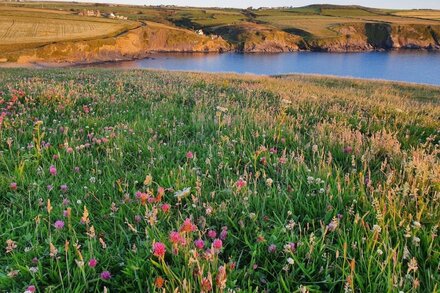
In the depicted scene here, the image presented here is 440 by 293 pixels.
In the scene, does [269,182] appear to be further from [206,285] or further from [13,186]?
[13,186]

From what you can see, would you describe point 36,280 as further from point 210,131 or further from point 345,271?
point 210,131

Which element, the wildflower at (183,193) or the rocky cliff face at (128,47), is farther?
the rocky cliff face at (128,47)

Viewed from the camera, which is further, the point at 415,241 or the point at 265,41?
the point at 265,41

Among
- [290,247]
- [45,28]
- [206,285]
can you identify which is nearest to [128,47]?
[45,28]

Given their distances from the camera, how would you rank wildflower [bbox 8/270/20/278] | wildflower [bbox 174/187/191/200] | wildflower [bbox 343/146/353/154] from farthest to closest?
wildflower [bbox 343/146/353/154] < wildflower [bbox 174/187/191/200] < wildflower [bbox 8/270/20/278]

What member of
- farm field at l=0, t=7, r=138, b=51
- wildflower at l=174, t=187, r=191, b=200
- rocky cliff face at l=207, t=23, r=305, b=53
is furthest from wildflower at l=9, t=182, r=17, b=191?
rocky cliff face at l=207, t=23, r=305, b=53

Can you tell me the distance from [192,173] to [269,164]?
1020 millimetres

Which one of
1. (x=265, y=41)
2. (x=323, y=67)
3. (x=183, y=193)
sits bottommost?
(x=323, y=67)

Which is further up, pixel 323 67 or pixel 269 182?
pixel 269 182

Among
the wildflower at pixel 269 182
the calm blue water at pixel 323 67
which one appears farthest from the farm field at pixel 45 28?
the wildflower at pixel 269 182

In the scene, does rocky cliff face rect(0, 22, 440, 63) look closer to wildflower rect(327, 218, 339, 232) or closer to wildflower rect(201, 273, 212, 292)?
wildflower rect(327, 218, 339, 232)

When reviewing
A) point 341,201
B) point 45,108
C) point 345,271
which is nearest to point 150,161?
point 341,201

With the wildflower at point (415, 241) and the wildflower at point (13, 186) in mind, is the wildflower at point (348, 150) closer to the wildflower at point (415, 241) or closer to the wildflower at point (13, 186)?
the wildflower at point (415, 241)

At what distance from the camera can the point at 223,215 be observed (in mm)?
3268
